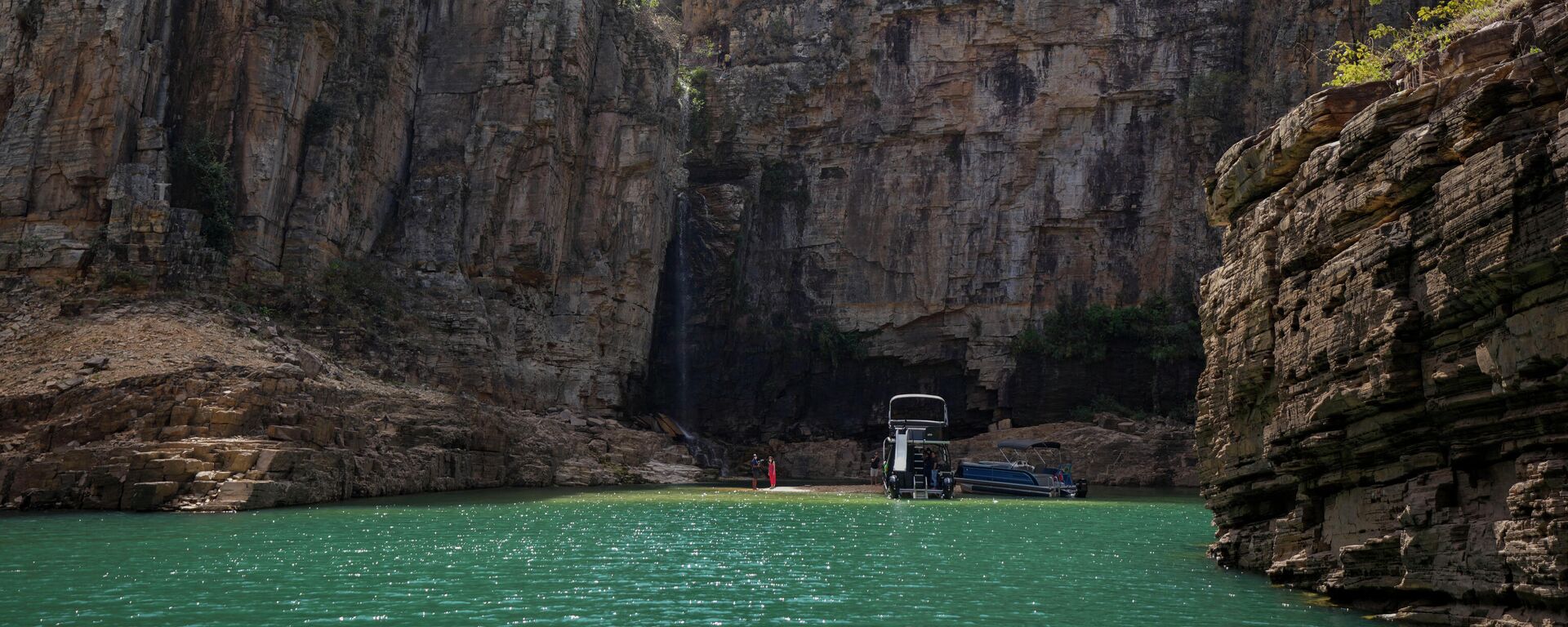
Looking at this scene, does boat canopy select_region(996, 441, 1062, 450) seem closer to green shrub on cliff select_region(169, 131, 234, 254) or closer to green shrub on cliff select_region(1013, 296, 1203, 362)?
green shrub on cliff select_region(1013, 296, 1203, 362)

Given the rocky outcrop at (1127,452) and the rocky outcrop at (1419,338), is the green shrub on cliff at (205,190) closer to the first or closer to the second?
the rocky outcrop at (1127,452)

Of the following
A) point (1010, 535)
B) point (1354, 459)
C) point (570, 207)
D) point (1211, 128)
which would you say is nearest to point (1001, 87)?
point (1211, 128)

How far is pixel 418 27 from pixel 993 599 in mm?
48445

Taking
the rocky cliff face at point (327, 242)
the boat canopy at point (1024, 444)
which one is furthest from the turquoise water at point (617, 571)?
the boat canopy at point (1024, 444)

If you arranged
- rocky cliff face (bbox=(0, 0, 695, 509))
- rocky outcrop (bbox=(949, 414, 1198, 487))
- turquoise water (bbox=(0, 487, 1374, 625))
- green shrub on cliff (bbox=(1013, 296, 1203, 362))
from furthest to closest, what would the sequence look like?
green shrub on cliff (bbox=(1013, 296, 1203, 362)) → rocky outcrop (bbox=(949, 414, 1198, 487)) → rocky cliff face (bbox=(0, 0, 695, 509)) → turquoise water (bbox=(0, 487, 1374, 625))

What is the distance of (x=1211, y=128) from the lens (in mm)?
59594

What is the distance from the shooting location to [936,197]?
63.6m

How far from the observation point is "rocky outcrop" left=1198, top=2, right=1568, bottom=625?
10562 mm

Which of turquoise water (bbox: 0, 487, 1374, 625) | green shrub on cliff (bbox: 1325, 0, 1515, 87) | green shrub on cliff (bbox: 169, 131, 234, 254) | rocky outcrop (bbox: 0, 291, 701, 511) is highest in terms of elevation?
green shrub on cliff (bbox: 169, 131, 234, 254)

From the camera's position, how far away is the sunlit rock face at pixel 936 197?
2395 inches

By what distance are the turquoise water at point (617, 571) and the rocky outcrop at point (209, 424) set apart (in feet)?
6.79

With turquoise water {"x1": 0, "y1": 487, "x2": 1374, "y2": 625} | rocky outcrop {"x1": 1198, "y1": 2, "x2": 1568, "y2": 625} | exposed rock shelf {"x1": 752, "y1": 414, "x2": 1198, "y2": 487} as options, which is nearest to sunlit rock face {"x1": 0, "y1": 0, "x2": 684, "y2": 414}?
→ exposed rock shelf {"x1": 752, "y1": 414, "x2": 1198, "y2": 487}

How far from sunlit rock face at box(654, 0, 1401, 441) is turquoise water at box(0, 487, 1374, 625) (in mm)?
32820

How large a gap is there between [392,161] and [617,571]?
40.3m
